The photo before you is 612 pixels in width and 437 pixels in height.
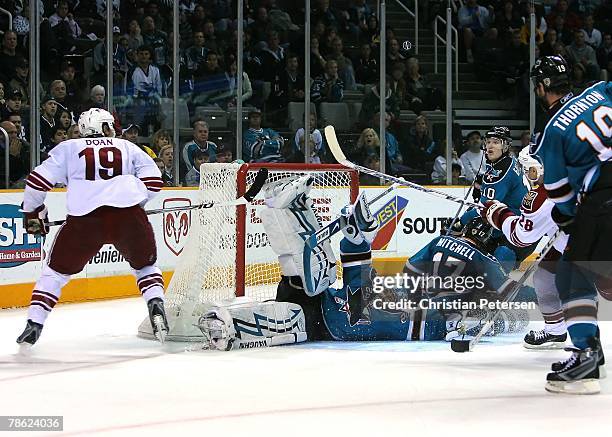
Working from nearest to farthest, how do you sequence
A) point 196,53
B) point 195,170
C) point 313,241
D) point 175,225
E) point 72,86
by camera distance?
1. point 313,241
2. point 72,86
3. point 175,225
4. point 195,170
5. point 196,53

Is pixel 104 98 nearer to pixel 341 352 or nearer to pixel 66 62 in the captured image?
pixel 66 62

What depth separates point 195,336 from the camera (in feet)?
18.1

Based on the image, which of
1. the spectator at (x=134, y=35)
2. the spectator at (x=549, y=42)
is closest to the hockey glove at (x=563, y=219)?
the spectator at (x=134, y=35)

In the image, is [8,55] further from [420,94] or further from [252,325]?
[420,94]

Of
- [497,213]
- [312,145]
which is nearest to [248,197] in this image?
[497,213]

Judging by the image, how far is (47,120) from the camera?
291 inches

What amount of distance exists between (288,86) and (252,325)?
433cm

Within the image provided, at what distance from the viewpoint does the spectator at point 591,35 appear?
1115 cm

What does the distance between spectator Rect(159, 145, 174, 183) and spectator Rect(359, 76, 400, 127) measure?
1.91 m

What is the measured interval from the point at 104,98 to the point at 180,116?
702 millimetres

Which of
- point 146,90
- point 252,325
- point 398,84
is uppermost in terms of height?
point 398,84

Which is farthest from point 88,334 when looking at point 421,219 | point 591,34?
point 591,34

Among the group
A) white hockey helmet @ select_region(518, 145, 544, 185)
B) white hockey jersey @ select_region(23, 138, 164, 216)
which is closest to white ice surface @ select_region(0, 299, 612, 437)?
white hockey jersey @ select_region(23, 138, 164, 216)

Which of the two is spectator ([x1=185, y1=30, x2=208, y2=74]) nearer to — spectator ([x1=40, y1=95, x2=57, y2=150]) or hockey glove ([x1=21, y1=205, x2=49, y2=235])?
spectator ([x1=40, y1=95, x2=57, y2=150])
